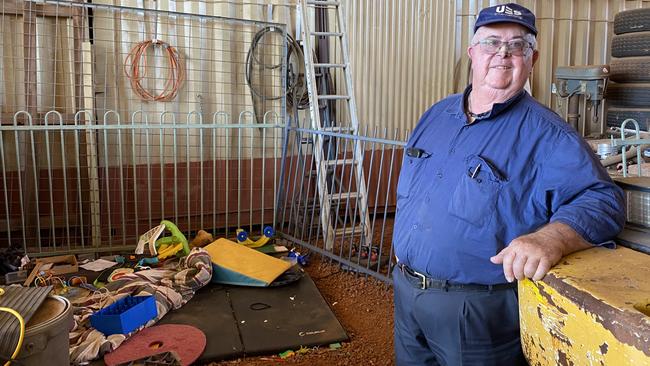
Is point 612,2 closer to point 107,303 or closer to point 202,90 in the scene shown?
point 202,90

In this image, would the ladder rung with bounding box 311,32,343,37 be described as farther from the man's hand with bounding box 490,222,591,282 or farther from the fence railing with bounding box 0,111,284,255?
the man's hand with bounding box 490,222,591,282

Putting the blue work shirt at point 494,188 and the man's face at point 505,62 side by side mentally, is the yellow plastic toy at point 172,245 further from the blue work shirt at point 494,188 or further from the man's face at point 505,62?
the man's face at point 505,62

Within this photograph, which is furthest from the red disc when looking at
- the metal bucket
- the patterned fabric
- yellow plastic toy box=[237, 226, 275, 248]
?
yellow plastic toy box=[237, 226, 275, 248]

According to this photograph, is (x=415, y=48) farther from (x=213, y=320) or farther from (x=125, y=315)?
(x=125, y=315)

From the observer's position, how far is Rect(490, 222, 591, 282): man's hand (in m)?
1.25

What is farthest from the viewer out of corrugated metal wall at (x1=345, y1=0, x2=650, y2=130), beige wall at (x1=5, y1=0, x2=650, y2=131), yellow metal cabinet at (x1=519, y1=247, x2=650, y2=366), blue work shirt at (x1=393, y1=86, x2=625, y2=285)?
corrugated metal wall at (x1=345, y1=0, x2=650, y2=130)

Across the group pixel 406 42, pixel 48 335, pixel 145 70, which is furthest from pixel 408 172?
pixel 406 42

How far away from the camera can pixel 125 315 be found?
3.52 m

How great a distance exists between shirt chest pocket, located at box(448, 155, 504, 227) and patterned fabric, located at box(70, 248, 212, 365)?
8.25 ft

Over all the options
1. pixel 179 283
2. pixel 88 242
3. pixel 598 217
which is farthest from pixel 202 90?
pixel 598 217

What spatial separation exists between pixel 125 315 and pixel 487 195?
2.64 m

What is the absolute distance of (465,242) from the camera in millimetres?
1837

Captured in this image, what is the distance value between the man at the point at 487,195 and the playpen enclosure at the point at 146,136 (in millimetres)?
2719

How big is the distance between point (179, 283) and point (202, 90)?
241 centimetres
